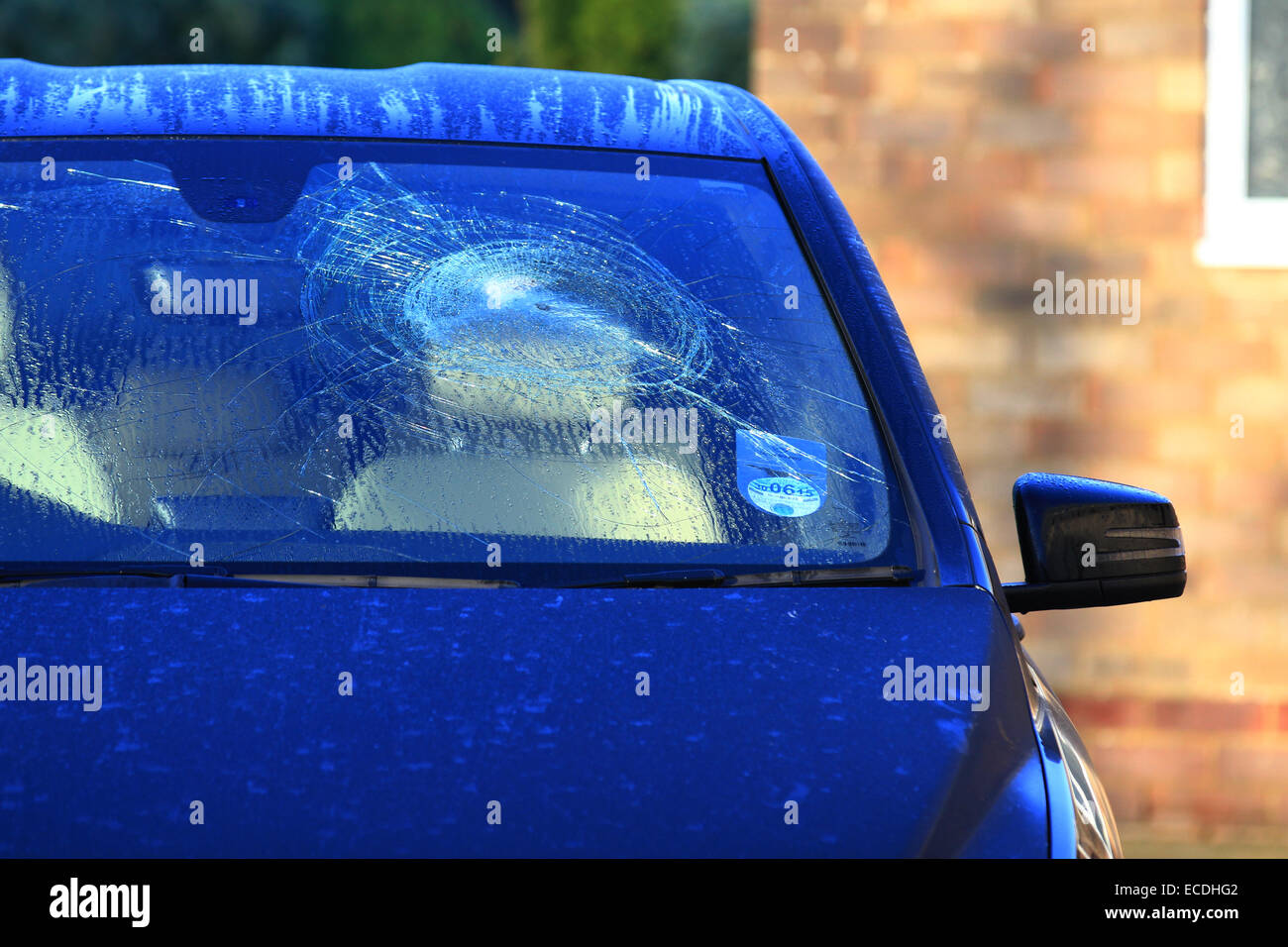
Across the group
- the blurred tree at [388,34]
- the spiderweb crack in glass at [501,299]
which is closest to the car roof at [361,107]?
the spiderweb crack in glass at [501,299]

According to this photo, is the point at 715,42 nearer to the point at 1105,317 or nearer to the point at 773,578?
the point at 1105,317

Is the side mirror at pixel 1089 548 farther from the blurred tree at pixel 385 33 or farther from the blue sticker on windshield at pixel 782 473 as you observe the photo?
the blurred tree at pixel 385 33

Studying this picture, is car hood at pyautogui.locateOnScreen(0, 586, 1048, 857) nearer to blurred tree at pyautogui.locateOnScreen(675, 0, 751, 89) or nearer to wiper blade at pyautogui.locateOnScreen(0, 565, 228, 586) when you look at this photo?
wiper blade at pyautogui.locateOnScreen(0, 565, 228, 586)

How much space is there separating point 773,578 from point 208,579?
0.68 m

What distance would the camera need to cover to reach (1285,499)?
5.30 m

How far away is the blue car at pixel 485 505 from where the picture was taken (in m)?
1.40

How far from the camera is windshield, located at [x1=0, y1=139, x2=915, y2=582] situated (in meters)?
1.82

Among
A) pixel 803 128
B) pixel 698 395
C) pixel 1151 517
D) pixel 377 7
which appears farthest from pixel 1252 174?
pixel 377 7

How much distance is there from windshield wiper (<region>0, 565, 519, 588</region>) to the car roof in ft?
2.37

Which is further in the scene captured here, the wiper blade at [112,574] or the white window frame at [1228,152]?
the white window frame at [1228,152]

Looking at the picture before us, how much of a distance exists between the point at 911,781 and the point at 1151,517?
33.0 inches

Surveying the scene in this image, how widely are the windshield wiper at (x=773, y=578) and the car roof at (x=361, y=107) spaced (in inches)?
29.7

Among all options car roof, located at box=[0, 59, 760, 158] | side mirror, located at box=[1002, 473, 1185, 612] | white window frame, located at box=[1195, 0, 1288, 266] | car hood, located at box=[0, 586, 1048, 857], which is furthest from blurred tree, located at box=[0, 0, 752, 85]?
car hood, located at box=[0, 586, 1048, 857]

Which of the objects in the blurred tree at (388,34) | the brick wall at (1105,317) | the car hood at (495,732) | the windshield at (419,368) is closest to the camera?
the car hood at (495,732)
